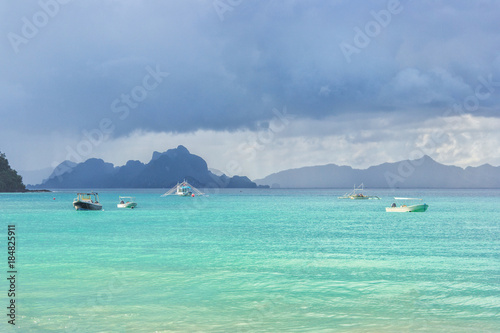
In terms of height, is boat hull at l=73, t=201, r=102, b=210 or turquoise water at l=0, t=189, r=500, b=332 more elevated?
boat hull at l=73, t=201, r=102, b=210

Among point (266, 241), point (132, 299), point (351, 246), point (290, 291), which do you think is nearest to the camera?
point (132, 299)

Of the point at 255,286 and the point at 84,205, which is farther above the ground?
the point at 84,205

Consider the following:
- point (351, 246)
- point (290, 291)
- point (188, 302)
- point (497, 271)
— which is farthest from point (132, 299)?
point (351, 246)

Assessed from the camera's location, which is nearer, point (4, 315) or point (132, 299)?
point (4, 315)

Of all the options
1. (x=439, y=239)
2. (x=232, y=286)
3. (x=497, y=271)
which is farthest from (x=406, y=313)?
(x=439, y=239)

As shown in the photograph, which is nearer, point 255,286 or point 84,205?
point 255,286

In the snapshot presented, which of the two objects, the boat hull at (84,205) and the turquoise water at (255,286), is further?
the boat hull at (84,205)

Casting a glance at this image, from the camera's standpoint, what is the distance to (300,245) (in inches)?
1829

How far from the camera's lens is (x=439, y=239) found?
175 ft

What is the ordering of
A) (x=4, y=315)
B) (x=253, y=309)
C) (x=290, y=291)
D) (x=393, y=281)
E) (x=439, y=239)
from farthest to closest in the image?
(x=439, y=239) → (x=393, y=281) → (x=290, y=291) → (x=253, y=309) → (x=4, y=315)

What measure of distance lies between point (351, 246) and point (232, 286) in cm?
2282

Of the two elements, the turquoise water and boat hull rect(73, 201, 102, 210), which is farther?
boat hull rect(73, 201, 102, 210)

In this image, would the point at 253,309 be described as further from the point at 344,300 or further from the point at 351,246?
the point at 351,246

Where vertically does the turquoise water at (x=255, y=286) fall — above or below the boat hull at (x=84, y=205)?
below
